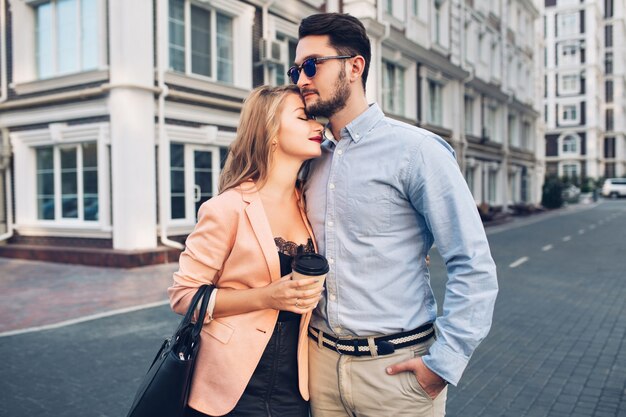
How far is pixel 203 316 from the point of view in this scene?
194 cm

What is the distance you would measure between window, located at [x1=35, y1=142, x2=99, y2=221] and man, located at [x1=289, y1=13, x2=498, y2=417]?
39.2ft

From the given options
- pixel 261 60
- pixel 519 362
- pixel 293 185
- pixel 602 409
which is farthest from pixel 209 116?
pixel 293 185

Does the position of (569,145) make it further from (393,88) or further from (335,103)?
(335,103)

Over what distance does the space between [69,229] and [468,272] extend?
42.5ft

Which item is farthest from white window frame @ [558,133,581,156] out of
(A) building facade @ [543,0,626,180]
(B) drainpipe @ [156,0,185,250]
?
(B) drainpipe @ [156,0,185,250]

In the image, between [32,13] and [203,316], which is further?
[32,13]

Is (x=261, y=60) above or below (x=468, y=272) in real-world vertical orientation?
above

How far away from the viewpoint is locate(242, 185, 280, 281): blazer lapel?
2.01 meters

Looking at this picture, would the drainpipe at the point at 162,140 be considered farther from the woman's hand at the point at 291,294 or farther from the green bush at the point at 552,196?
the green bush at the point at 552,196

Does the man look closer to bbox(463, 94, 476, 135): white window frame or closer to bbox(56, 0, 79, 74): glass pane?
bbox(56, 0, 79, 74): glass pane

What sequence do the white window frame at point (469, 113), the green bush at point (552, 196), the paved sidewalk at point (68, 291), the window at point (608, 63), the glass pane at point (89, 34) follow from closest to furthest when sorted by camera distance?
the paved sidewalk at point (68, 291)
the glass pane at point (89, 34)
the white window frame at point (469, 113)
the green bush at point (552, 196)
the window at point (608, 63)

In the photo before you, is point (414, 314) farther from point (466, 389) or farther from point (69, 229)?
point (69, 229)

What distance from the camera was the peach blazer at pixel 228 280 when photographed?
1999mm

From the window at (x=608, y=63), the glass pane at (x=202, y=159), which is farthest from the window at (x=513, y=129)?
the window at (x=608, y=63)
